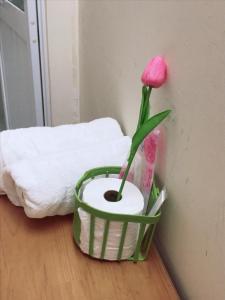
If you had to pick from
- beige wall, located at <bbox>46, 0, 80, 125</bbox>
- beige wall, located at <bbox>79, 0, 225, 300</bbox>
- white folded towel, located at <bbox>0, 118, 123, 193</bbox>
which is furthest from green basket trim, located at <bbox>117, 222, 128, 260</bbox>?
beige wall, located at <bbox>46, 0, 80, 125</bbox>

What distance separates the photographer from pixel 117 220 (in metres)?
0.60

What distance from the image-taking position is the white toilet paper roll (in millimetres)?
612

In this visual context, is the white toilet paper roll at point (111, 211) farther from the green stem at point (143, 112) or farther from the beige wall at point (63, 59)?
the beige wall at point (63, 59)

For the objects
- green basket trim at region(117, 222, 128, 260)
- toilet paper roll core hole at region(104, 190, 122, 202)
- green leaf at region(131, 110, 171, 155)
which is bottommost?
green basket trim at region(117, 222, 128, 260)

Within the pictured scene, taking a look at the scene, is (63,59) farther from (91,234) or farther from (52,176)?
(91,234)

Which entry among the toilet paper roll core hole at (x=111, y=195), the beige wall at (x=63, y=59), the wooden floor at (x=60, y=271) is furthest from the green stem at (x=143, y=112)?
the beige wall at (x=63, y=59)

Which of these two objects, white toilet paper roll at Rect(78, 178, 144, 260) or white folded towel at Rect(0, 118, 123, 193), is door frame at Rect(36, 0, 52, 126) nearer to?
white folded towel at Rect(0, 118, 123, 193)

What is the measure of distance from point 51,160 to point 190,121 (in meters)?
0.33

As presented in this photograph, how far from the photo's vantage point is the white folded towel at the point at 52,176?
Answer: 0.64 metres

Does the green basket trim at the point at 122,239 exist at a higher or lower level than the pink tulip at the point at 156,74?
lower

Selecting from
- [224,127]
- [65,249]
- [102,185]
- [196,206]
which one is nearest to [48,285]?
[65,249]

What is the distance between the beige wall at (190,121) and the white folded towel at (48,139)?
9 cm

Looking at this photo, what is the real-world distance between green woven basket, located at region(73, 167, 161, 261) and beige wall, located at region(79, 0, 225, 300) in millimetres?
54

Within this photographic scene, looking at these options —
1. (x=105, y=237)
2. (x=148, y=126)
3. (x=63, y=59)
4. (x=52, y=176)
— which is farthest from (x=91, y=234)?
(x=63, y=59)
